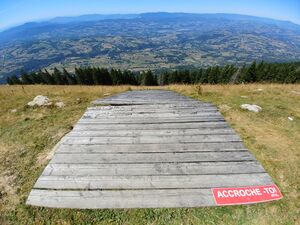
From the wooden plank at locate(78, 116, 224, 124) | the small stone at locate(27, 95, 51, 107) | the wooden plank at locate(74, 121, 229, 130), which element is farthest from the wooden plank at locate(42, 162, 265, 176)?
the small stone at locate(27, 95, 51, 107)

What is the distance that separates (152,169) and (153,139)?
1.43 metres

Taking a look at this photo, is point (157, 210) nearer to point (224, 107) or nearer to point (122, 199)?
point (122, 199)

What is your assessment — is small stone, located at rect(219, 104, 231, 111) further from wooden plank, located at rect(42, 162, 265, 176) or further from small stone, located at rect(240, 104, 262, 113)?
wooden plank, located at rect(42, 162, 265, 176)

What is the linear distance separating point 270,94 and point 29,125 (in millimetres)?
12755

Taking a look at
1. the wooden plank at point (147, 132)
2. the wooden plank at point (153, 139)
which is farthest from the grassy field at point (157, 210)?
the wooden plank at point (147, 132)

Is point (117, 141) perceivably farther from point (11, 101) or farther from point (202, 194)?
point (11, 101)

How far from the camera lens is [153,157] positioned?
5922 mm

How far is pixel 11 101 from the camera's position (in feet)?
42.1

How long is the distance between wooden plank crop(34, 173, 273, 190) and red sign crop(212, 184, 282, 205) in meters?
0.13

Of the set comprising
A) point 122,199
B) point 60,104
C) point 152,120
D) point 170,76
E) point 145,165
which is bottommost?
point 170,76

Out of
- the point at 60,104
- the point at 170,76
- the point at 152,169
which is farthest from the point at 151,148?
the point at 170,76

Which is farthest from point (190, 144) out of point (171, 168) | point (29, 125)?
point (29, 125)

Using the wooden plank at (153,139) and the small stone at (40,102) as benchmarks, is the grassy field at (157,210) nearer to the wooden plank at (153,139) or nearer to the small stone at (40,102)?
the small stone at (40,102)

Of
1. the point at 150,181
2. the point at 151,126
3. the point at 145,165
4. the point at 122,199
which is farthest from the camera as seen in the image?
the point at 151,126
